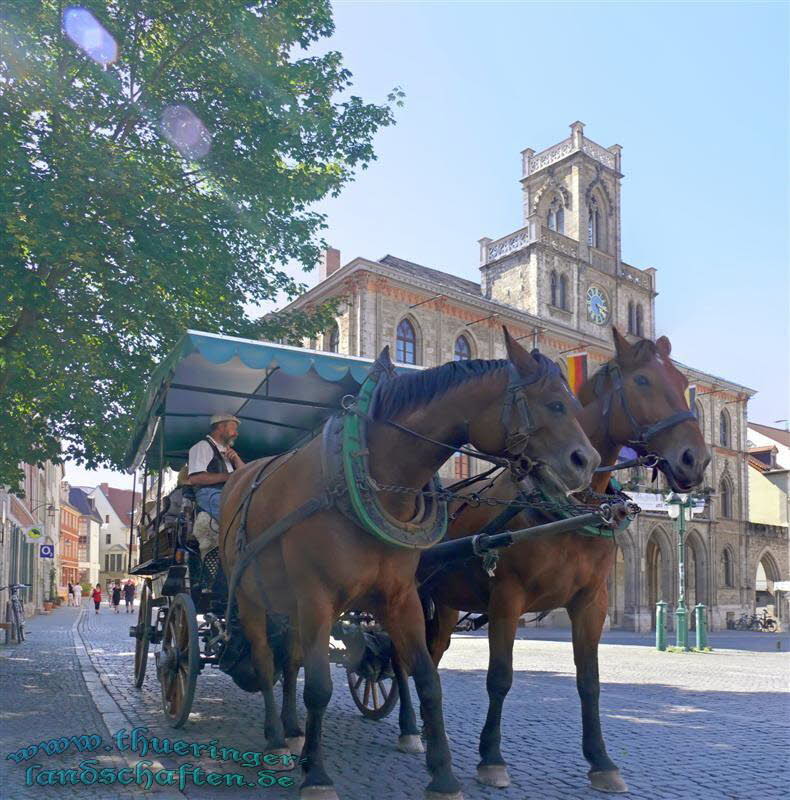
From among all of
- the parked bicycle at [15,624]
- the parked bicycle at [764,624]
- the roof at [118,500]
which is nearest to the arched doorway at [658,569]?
the parked bicycle at [764,624]

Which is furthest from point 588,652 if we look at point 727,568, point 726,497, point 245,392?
point 726,497

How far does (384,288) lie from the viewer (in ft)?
99.0

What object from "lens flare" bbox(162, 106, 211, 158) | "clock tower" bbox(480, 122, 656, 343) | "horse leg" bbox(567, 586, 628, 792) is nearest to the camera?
"horse leg" bbox(567, 586, 628, 792)

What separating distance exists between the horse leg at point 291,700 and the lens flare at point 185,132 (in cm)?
892

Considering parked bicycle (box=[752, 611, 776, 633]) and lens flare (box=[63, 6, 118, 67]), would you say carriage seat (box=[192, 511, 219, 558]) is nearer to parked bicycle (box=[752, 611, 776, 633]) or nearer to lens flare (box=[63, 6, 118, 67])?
lens flare (box=[63, 6, 118, 67])

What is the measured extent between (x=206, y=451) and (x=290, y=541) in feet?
8.57

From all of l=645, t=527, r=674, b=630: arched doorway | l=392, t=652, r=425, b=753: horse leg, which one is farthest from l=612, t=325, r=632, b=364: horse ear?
l=645, t=527, r=674, b=630: arched doorway

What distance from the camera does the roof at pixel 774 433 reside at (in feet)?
183

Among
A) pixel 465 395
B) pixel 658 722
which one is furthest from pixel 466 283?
pixel 465 395

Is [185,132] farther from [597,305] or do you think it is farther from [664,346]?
[597,305]

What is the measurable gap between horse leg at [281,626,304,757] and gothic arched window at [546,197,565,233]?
34.8 metres

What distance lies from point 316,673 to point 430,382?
1.63m

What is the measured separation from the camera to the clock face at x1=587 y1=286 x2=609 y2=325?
3784 centimetres

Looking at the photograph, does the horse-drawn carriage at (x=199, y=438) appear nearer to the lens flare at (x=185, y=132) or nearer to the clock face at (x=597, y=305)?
the lens flare at (x=185, y=132)
